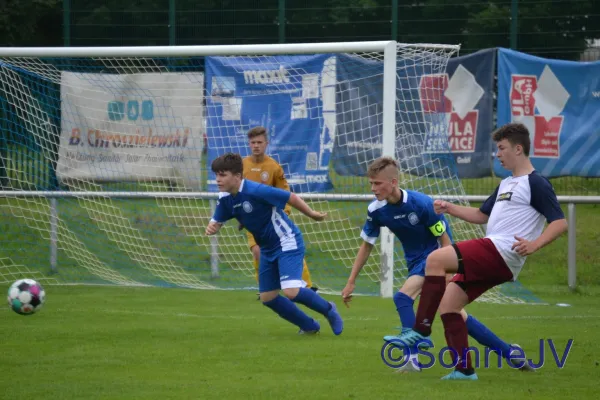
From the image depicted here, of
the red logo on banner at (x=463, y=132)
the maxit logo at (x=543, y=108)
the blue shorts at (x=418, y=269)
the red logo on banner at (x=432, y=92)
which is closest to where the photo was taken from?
the blue shorts at (x=418, y=269)

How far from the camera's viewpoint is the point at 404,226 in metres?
7.37

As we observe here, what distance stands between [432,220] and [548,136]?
5575 millimetres

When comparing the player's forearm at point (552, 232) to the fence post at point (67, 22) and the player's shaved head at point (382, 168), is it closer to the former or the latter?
the player's shaved head at point (382, 168)

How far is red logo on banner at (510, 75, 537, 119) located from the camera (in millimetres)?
12461

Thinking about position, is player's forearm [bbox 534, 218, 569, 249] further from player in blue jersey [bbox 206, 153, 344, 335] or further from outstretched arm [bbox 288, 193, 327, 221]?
player in blue jersey [bbox 206, 153, 344, 335]

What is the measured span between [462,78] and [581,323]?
15.4 ft

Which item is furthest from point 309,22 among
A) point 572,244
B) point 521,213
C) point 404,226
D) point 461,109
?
point 521,213

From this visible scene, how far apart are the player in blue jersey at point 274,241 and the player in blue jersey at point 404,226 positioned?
111 cm

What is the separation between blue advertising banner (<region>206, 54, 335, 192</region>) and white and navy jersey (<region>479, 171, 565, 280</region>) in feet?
19.6

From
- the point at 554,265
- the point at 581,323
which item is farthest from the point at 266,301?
the point at 554,265

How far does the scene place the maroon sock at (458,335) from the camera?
6.12 m

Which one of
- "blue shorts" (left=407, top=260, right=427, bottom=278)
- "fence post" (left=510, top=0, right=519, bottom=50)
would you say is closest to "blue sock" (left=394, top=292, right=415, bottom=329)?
"blue shorts" (left=407, top=260, right=427, bottom=278)

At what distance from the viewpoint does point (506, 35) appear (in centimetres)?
1405

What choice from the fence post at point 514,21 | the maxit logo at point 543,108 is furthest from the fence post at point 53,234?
the fence post at point 514,21
